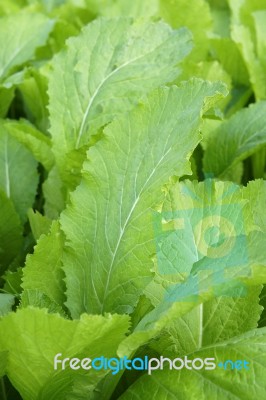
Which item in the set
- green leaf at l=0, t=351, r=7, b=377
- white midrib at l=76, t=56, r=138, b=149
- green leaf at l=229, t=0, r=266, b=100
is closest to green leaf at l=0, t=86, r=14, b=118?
white midrib at l=76, t=56, r=138, b=149

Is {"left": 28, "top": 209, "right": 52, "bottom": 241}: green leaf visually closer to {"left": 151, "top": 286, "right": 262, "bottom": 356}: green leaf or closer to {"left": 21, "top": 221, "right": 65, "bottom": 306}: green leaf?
{"left": 21, "top": 221, "right": 65, "bottom": 306}: green leaf

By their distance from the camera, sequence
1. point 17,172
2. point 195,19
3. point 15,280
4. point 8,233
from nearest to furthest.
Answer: point 15,280, point 8,233, point 17,172, point 195,19

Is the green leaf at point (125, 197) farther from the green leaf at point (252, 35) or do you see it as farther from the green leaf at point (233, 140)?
the green leaf at point (252, 35)

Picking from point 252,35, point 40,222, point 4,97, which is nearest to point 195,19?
point 252,35

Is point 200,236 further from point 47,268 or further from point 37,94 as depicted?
point 37,94

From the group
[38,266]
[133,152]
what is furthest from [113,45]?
[38,266]

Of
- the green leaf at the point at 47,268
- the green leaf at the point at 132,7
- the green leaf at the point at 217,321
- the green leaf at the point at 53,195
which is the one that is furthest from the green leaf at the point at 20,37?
the green leaf at the point at 217,321
